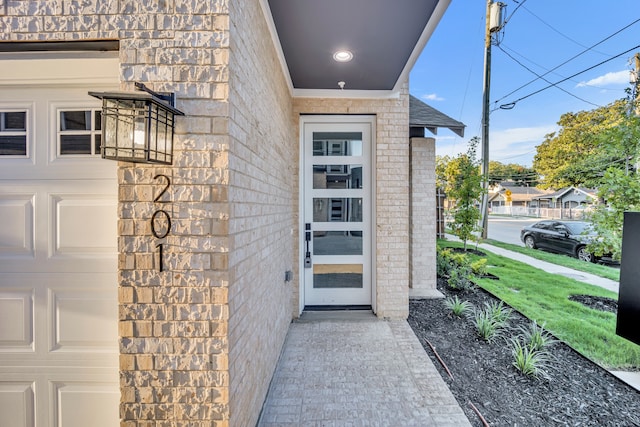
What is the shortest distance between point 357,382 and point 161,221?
2034mm

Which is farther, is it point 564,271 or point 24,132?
point 564,271

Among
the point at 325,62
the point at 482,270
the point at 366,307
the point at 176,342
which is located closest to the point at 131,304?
the point at 176,342

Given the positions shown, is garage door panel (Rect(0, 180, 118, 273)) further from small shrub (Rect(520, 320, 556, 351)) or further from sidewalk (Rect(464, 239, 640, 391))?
sidewalk (Rect(464, 239, 640, 391))

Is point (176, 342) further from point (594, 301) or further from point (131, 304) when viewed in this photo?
→ point (594, 301)

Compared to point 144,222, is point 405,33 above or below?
above

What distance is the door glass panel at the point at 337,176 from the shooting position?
3.63 meters

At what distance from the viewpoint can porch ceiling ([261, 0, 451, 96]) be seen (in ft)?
6.11

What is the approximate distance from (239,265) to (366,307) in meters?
2.68

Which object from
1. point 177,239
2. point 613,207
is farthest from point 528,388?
point 177,239

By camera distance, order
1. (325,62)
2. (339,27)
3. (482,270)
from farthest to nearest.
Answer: (482,270) → (325,62) → (339,27)

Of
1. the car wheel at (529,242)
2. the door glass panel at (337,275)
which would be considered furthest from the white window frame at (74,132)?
the car wheel at (529,242)

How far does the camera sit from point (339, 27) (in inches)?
82.1

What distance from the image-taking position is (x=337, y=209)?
11.9 feet

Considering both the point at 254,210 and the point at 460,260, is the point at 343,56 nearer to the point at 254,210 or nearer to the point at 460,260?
the point at 254,210
